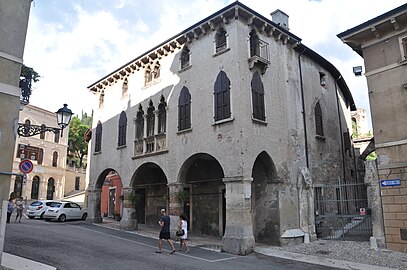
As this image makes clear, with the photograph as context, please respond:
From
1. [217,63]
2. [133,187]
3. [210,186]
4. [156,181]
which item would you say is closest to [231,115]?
[217,63]

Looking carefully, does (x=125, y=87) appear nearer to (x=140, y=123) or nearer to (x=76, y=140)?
(x=140, y=123)

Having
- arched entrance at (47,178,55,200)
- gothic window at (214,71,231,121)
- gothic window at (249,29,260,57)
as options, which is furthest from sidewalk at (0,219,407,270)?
arched entrance at (47,178,55,200)

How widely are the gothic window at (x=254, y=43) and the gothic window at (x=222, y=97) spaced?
1.90 m

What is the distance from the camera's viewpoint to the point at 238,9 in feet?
46.8

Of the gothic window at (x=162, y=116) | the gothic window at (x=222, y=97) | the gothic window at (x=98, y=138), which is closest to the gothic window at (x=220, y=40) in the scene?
the gothic window at (x=222, y=97)

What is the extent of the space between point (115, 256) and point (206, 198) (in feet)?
26.3

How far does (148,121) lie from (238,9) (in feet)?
26.5

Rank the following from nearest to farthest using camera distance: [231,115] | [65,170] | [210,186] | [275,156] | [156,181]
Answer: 1. [231,115]
2. [275,156]
3. [210,186]
4. [156,181]
5. [65,170]

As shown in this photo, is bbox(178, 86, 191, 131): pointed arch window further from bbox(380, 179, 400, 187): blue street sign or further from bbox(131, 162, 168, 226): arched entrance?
bbox(380, 179, 400, 187): blue street sign

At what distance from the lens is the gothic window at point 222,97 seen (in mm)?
14304

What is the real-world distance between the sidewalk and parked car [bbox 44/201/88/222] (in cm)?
1052

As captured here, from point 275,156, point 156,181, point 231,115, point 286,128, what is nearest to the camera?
point 231,115

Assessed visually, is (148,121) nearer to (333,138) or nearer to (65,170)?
(333,138)

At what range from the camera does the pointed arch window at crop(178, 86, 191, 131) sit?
16062 mm
